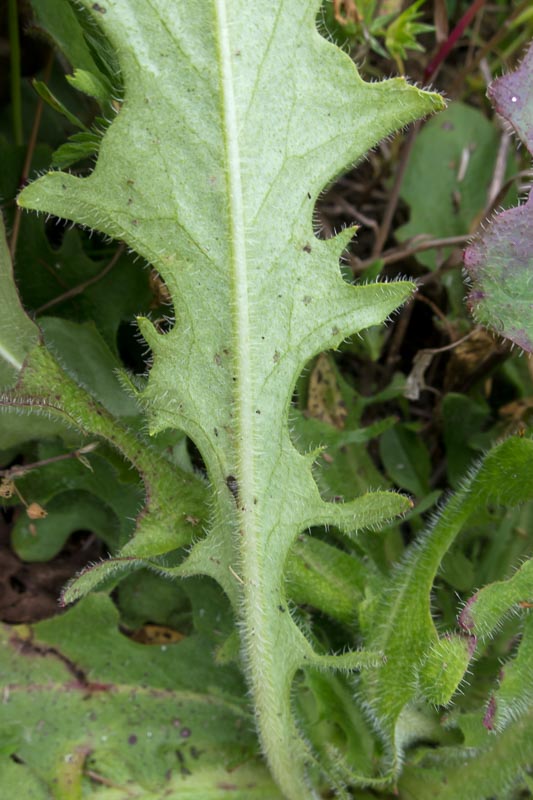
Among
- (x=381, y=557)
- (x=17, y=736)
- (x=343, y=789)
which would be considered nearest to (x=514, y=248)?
(x=381, y=557)

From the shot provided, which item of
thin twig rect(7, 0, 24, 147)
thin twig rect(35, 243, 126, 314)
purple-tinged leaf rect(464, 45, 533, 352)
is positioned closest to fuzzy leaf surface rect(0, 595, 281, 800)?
thin twig rect(35, 243, 126, 314)

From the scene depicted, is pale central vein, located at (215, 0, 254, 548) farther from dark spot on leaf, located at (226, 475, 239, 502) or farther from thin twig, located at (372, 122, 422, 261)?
thin twig, located at (372, 122, 422, 261)

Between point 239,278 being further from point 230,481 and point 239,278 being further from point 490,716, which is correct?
point 490,716

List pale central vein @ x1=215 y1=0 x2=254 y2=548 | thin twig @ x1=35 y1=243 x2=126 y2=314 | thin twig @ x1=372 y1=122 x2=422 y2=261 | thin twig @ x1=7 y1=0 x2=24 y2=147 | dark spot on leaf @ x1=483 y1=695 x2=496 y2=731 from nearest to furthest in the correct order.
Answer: pale central vein @ x1=215 y1=0 x2=254 y2=548 → dark spot on leaf @ x1=483 y1=695 x2=496 y2=731 → thin twig @ x1=35 y1=243 x2=126 y2=314 → thin twig @ x1=7 y1=0 x2=24 y2=147 → thin twig @ x1=372 y1=122 x2=422 y2=261

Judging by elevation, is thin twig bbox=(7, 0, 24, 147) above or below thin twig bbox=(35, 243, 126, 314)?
above

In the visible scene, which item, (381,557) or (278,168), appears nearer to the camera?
(278,168)

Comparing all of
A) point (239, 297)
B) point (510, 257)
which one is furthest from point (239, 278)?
point (510, 257)

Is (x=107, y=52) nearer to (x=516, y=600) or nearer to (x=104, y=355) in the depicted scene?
(x=104, y=355)
